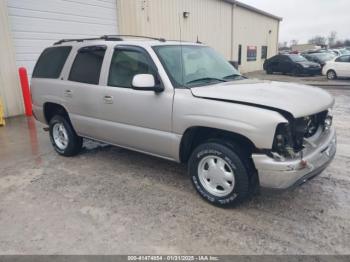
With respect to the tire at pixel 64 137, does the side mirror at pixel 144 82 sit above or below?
above

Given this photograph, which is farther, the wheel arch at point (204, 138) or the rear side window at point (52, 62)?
the rear side window at point (52, 62)

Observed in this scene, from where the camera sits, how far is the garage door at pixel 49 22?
30.1ft

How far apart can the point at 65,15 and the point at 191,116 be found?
28.1ft

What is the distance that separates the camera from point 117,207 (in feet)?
12.3

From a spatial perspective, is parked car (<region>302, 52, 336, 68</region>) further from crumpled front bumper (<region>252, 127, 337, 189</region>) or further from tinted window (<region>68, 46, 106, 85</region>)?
crumpled front bumper (<region>252, 127, 337, 189</region>)

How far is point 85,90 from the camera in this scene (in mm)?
4840

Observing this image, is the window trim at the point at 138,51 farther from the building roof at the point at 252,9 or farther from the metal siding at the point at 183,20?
the building roof at the point at 252,9

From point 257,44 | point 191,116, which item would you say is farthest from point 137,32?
point 257,44

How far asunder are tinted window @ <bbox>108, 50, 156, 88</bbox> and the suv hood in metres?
0.80

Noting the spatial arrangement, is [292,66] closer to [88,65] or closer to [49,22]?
[49,22]

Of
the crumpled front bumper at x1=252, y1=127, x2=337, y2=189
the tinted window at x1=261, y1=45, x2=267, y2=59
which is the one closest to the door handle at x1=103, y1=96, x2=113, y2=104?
the crumpled front bumper at x1=252, y1=127, x2=337, y2=189

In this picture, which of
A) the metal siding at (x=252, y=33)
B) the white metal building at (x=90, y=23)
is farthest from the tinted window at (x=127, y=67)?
the metal siding at (x=252, y=33)

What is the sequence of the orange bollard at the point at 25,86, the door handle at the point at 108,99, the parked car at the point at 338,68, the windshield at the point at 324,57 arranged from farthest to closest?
1. the windshield at the point at 324,57
2. the parked car at the point at 338,68
3. the orange bollard at the point at 25,86
4. the door handle at the point at 108,99

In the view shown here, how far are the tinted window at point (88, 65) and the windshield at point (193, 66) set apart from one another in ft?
3.37
